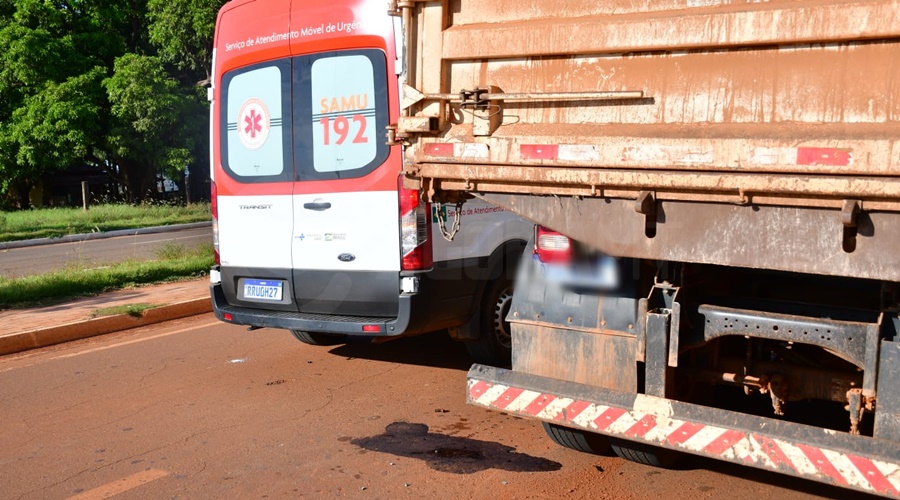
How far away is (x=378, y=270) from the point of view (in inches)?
220

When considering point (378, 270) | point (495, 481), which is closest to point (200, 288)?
point (378, 270)

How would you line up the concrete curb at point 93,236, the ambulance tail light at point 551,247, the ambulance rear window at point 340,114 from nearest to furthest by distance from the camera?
the ambulance tail light at point 551,247 → the ambulance rear window at point 340,114 → the concrete curb at point 93,236

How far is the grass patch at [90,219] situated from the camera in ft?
68.8

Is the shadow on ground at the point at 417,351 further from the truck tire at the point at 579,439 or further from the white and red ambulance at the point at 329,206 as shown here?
the truck tire at the point at 579,439

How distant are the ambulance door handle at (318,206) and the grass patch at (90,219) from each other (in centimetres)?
1616

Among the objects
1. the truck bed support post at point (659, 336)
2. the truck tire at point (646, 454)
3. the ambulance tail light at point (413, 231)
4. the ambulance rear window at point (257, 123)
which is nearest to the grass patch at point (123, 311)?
the ambulance rear window at point (257, 123)

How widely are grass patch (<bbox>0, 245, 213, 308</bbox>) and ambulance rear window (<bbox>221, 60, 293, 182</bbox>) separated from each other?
4203mm

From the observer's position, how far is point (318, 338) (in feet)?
23.4

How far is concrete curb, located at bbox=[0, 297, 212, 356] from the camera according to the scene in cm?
747

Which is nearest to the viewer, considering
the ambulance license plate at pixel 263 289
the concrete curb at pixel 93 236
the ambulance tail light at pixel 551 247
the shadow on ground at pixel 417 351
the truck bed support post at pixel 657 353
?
the truck bed support post at pixel 657 353

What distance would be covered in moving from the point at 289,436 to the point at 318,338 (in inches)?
87.6

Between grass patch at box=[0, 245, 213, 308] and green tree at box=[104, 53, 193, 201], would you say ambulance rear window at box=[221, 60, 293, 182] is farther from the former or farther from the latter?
green tree at box=[104, 53, 193, 201]

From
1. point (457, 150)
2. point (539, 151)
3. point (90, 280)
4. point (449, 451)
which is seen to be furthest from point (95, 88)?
point (539, 151)

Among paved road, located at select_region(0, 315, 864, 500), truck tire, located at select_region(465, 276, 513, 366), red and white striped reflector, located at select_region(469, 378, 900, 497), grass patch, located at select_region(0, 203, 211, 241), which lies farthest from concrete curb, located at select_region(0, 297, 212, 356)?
grass patch, located at select_region(0, 203, 211, 241)
